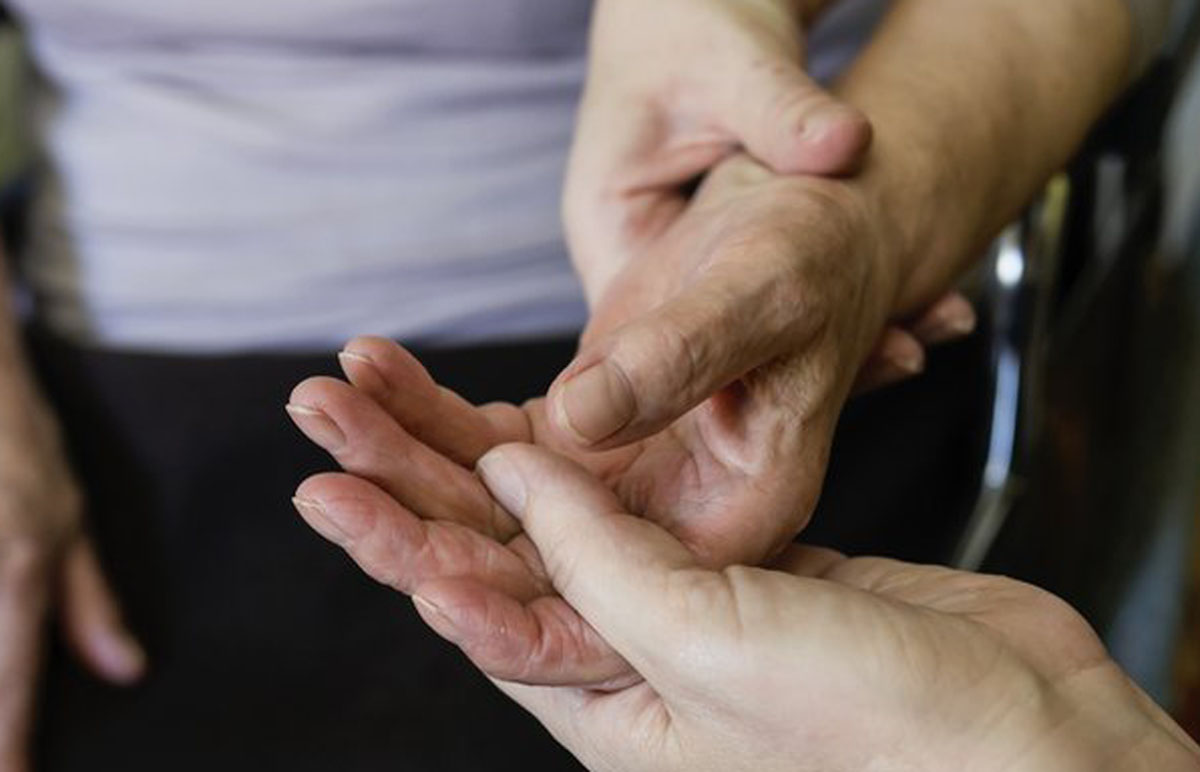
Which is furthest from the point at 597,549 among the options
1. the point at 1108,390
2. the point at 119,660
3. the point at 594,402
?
the point at 1108,390

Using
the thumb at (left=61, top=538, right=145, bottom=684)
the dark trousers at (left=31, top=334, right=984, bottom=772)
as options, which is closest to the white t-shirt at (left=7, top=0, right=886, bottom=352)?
the dark trousers at (left=31, top=334, right=984, bottom=772)

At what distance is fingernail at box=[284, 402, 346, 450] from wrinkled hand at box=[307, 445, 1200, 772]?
0.11 ft

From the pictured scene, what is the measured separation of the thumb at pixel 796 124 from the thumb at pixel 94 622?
0.39 meters

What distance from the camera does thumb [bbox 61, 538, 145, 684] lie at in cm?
70

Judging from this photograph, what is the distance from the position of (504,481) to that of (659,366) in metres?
0.08

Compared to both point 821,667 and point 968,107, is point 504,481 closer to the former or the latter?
→ point 821,667

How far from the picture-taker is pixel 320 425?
0.48 meters

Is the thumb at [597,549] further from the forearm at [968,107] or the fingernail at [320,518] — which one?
the forearm at [968,107]

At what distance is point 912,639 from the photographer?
43 cm

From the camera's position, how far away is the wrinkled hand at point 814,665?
16.6 inches

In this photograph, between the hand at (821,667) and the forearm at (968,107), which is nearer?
the hand at (821,667)

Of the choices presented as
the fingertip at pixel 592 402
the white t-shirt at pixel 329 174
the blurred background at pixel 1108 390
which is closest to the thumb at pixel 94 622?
the white t-shirt at pixel 329 174

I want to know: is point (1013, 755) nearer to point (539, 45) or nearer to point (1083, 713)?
point (1083, 713)

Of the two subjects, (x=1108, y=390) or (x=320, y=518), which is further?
(x=1108, y=390)
